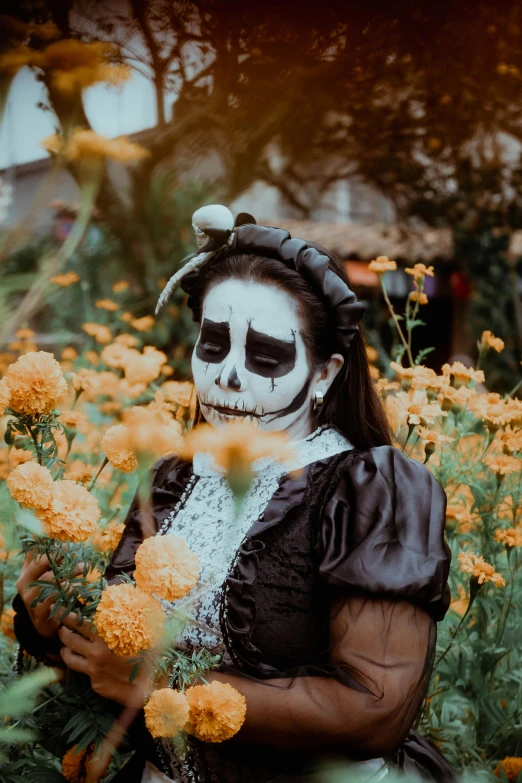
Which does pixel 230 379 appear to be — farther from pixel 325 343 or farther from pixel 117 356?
pixel 117 356

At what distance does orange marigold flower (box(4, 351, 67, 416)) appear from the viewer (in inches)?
29.1

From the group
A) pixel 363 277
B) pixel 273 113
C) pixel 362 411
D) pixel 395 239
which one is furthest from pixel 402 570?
pixel 395 239

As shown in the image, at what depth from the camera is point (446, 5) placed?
3.78ft

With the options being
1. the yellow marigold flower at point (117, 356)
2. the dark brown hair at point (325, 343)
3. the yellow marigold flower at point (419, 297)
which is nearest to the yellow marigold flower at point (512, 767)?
the dark brown hair at point (325, 343)

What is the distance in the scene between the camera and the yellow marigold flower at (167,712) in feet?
2.20

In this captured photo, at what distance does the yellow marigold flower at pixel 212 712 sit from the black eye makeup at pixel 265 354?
0.44 metres

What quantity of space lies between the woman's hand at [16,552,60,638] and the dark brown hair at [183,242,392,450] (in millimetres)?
460

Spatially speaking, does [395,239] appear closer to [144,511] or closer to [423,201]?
[423,201]

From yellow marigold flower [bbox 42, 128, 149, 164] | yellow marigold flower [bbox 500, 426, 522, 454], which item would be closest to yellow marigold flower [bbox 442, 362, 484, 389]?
yellow marigold flower [bbox 500, 426, 522, 454]

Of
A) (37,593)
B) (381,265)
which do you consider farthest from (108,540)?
(381,265)

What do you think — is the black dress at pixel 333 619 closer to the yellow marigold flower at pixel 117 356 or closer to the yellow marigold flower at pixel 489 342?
the yellow marigold flower at pixel 489 342

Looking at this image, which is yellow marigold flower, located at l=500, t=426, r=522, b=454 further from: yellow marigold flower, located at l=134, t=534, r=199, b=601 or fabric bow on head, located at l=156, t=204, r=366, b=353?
yellow marigold flower, located at l=134, t=534, r=199, b=601

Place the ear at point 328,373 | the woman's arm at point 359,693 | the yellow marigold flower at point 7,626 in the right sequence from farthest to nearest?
the yellow marigold flower at point 7,626
the ear at point 328,373
the woman's arm at point 359,693

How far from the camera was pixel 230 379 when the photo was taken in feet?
3.28
